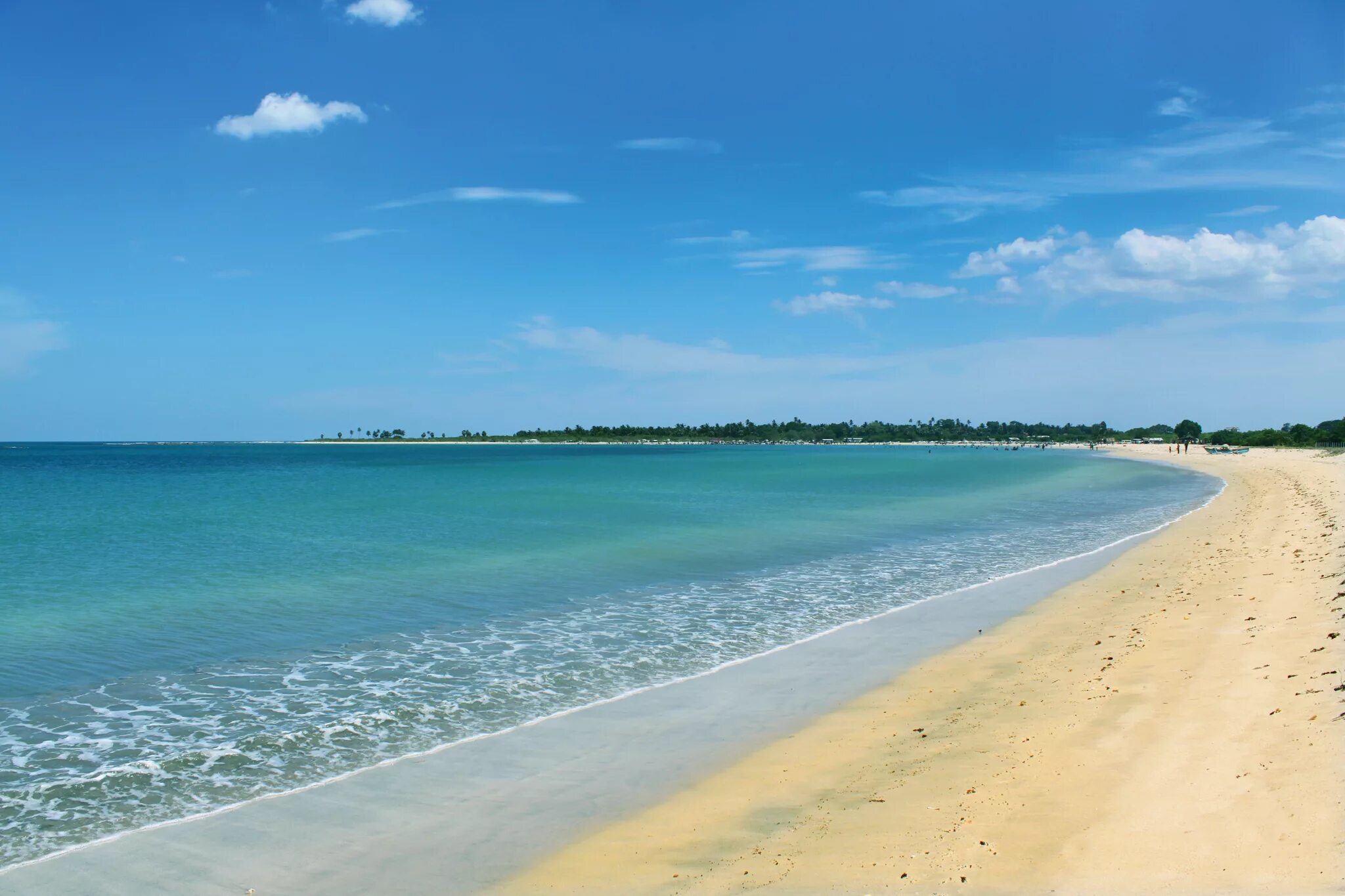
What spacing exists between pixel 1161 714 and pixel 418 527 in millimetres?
28642

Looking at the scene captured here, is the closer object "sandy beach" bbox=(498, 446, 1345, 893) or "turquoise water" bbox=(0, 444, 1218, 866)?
"sandy beach" bbox=(498, 446, 1345, 893)

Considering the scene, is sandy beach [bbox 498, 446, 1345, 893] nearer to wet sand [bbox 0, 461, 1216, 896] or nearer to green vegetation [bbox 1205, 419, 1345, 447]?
wet sand [bbox 0, 461, 1216, 896]

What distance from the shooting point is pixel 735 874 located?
19.9ft

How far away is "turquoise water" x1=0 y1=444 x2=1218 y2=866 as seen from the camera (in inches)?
356

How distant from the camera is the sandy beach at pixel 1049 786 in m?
5.60

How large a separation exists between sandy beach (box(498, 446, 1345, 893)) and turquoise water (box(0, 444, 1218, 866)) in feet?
11.7

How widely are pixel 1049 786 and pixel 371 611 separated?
45.5 ft

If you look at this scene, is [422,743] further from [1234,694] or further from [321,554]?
[321,554]

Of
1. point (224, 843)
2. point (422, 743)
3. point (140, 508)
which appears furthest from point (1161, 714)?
point (140, 508)

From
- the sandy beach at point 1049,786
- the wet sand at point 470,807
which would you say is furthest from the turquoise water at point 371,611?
the sandy beach at point 1049,786

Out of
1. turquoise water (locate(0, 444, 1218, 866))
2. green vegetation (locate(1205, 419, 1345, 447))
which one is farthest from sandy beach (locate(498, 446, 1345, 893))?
green vegetation (locate(1205, 419, 1345, 447))

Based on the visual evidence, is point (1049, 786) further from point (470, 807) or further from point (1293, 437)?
point (1293, 437)

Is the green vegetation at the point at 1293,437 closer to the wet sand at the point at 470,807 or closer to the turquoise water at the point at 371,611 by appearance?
the turquoise water at the point at 371,611

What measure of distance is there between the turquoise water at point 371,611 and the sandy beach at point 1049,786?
3.55 m
